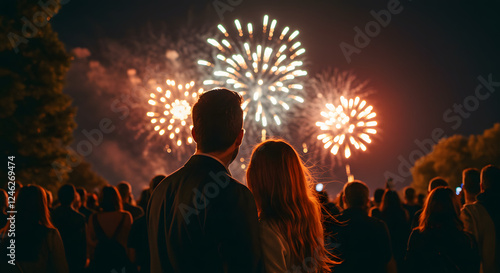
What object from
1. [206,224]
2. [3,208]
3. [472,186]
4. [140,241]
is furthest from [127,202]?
[206,224]

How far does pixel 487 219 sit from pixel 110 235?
569 centimetres

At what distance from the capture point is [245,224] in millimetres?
2160

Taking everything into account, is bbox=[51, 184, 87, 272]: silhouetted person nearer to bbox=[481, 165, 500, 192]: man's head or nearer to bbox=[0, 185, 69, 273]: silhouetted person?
bbox=[0, 185, 69, 273]: silhouetted person

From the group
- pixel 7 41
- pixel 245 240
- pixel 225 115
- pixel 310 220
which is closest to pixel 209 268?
pixel 245 240

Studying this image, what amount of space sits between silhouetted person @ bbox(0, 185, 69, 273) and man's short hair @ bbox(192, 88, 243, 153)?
3.55m

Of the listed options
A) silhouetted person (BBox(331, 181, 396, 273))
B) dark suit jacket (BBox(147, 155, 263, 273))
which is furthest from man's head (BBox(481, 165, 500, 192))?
dark suit jacket (BBox(147, 155, 263, 273))

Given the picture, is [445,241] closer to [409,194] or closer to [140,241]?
[140,241]

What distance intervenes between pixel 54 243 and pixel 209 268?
3733 millimetres

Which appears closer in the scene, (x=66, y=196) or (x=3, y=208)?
(x=3, y=208)

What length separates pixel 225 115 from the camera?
2488 millimetres

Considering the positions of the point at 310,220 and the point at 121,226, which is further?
the point at 121,226

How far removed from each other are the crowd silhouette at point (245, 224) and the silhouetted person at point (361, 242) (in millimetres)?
14

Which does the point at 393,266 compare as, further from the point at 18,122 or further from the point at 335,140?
the point at 18,122

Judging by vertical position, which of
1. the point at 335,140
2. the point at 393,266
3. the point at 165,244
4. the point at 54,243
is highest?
the point at 335,140
